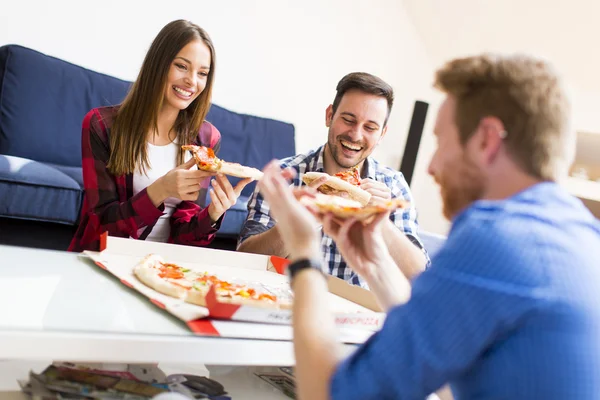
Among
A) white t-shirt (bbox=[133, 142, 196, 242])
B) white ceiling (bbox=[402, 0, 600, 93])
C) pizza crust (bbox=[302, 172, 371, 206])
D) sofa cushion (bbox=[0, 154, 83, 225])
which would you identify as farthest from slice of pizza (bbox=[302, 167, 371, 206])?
white ceiling (bbox=[402, 0, 600, 93])

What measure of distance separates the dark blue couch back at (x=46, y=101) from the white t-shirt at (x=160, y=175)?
1134 mm

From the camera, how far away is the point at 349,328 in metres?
1.42

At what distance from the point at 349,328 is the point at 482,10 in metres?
5.19

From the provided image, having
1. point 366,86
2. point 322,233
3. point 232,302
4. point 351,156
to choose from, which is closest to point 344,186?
A: point 322,233

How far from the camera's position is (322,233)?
2.49m

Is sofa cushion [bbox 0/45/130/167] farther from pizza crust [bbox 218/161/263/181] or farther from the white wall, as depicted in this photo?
pizza crust [bbox 218/161/263/181]

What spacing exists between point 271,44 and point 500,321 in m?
4.40

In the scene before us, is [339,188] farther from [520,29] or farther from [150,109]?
[520,29]

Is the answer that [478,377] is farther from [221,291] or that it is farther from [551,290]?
[221,291]

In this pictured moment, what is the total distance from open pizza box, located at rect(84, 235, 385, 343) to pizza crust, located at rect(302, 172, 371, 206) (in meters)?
0.30

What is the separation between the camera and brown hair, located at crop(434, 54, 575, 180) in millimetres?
938

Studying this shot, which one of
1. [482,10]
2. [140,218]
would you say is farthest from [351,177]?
[482,10]

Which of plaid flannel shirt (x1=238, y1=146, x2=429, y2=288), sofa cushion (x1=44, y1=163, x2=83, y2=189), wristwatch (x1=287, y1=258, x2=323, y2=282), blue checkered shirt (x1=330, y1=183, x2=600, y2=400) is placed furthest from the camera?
sofa cushion (x1=44, y1=163, x2=83, y2=189)

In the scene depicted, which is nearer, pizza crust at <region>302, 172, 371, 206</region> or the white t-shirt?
pizza crust at <region>302, 172, 371, 206</region>
